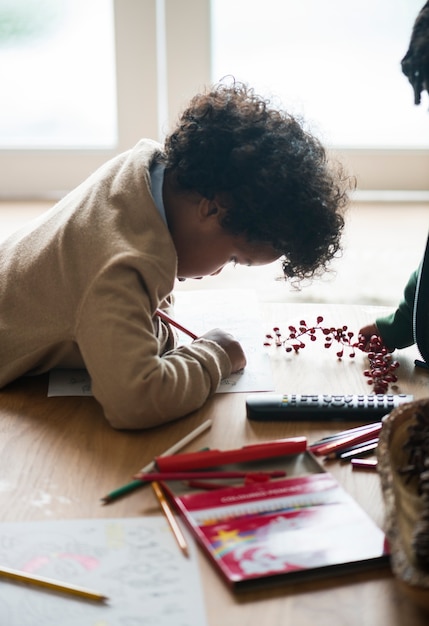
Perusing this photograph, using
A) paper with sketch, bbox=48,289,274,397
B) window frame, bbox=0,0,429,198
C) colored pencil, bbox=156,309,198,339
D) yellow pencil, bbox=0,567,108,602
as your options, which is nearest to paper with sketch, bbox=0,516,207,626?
yellow pencil, bbox=0,567,108,602

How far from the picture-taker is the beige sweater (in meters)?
0.89

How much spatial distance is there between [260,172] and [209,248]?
0.13m

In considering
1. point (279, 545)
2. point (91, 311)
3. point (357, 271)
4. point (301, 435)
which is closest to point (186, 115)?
point (91, 311)

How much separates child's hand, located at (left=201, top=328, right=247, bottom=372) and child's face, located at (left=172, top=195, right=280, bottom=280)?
112mm

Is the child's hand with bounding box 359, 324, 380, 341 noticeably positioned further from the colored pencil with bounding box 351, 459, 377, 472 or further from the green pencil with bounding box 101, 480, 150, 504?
the green pencil with bounding box 101, 480, 150, 504

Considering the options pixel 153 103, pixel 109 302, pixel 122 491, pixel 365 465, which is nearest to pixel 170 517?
pixel 122 491

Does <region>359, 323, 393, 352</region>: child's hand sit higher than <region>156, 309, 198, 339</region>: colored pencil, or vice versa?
<region>156, 309, 198, 339</region>: colored pencil

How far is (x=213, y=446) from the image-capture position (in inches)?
32.5

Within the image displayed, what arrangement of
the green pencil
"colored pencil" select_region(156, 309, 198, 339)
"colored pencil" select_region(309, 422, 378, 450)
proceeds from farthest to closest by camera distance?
"colored pencil" select_region(156, 309, 198, 339), "colored pencil" select_region(309, 422, 378, 450), the green pencil

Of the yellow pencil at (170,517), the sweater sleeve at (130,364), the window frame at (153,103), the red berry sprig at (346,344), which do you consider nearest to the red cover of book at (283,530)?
the yellow pencil at (170,517)

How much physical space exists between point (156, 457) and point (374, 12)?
6.86 ft

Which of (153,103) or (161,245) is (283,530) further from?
(153,103)

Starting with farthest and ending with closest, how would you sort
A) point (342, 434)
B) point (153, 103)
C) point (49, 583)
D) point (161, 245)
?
point (153, 103) < point (161, 245) < point (342, 434) < point (49, 583)

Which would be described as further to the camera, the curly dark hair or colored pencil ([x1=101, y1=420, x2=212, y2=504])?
the curly dark hair
